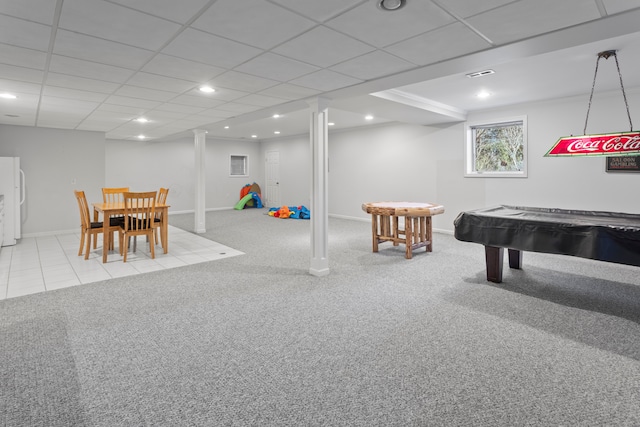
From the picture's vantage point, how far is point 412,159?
7559 millimetres

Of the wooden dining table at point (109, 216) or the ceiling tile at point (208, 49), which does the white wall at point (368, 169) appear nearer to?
the wooden dining table at point (109, 216)

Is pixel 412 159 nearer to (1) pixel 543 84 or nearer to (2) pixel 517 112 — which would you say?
(2) pixel 517 112

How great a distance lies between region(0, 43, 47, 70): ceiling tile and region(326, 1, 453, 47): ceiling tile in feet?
7.54

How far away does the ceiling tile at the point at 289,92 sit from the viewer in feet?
12.0

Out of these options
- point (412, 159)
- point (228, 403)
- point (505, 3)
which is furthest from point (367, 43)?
point (412, 159)

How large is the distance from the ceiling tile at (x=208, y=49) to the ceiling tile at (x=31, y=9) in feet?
2.27

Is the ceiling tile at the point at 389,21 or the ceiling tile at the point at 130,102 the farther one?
the ceiling tile at the point at 130,102

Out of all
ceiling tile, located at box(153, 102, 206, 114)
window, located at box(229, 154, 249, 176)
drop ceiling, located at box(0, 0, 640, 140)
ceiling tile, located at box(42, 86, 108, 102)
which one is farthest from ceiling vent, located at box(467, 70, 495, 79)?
window, located at box(229, 154, 249, 176)

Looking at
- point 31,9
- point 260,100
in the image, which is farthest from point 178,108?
point 31,9

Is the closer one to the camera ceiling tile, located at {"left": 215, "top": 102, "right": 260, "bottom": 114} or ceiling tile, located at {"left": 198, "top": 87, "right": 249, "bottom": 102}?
ceiling tile, located at {"left": 198, "top": 87, "right": 249, "bottom": 102}

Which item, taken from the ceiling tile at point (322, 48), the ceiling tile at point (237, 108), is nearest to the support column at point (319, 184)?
the ceiling tile at point (237, 108)

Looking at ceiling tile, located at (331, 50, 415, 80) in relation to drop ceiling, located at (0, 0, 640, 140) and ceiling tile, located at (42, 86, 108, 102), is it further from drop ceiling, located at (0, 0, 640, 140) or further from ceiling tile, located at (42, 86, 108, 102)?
ceiling tile, located at (42, 86, 108, 102)

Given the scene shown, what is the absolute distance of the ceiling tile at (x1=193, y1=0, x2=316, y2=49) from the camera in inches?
76.2

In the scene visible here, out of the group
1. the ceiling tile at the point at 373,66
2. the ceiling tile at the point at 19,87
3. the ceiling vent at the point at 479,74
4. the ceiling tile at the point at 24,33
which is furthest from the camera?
the ceiling vent at the point at 479,74
